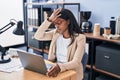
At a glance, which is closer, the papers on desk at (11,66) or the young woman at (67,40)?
the papers on desk at (11,66)

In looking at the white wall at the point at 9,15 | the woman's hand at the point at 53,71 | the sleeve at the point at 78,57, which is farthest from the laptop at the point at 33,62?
the white wall at the point at 9,15

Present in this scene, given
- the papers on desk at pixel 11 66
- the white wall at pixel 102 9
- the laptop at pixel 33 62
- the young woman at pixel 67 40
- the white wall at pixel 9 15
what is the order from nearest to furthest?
the laptop at pixel 33 62 → the papers on desk at pixel 11 66 → the young woman at pixel 67 40 → the white wall at pixel 102 9 → the white wall at pixel 9 15

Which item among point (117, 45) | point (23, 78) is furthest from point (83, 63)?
point (117, 45)

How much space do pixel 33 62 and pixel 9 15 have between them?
354 centimetres

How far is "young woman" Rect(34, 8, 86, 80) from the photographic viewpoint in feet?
5.67

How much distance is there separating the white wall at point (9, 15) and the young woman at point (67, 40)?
292cm

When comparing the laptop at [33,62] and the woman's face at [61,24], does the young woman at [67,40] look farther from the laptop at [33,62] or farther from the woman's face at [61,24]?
the laptop at [33,62]

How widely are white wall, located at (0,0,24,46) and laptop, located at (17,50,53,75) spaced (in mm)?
3276

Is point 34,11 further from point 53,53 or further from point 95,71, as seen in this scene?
point 53,53

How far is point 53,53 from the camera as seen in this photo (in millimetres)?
1950

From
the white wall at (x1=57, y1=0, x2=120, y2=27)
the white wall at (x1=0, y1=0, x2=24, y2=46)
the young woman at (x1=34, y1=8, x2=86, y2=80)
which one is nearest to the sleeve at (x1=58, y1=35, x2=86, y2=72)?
the young woman at (x1=34, y1=8, x2=86, y2=80)

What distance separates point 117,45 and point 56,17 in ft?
4.33

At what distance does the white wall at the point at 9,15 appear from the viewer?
4613mm

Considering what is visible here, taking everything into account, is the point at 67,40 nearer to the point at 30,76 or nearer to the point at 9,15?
the point at 30,76
